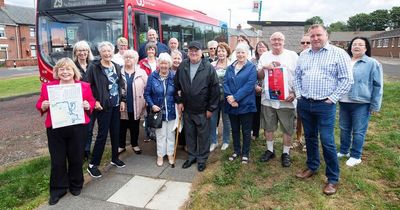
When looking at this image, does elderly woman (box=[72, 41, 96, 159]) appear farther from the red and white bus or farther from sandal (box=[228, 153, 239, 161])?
the red and white bus

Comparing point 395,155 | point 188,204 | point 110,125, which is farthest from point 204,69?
point 395,155

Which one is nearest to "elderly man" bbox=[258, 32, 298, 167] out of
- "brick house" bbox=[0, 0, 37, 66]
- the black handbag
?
the black handbag

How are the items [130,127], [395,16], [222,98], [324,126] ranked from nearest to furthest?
[324,126], [222,98], [130,127], [395,16]

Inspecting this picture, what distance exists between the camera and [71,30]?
26.2 ft

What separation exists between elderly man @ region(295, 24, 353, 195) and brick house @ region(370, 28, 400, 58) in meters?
52.8

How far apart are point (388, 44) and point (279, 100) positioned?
57666mm

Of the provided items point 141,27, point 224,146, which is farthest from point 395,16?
point 224,146

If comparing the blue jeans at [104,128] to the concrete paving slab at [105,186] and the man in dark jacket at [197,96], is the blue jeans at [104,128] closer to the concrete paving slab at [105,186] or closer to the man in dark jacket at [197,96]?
the concrete paving slab at [105,186]

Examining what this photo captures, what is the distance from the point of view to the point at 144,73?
5211 mm

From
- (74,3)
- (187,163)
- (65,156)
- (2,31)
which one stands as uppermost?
(2,31)

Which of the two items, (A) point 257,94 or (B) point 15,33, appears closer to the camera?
(A) point 257,94

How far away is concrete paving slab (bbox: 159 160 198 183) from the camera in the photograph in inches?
174

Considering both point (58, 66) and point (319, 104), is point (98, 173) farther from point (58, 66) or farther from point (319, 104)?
point (319, 104)

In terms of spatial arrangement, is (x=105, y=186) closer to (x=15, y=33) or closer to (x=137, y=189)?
(x=137, y=189)
